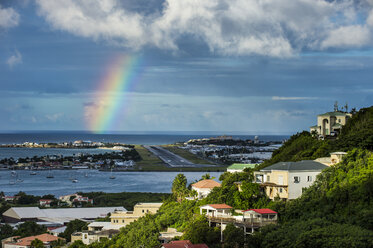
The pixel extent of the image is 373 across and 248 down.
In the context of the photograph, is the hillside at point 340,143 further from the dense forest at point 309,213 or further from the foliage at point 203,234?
the foliage at point 203,234

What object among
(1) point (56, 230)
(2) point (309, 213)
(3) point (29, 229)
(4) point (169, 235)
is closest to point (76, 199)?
(1) point (56, 230)

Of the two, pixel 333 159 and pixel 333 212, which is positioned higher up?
pixel 333 159

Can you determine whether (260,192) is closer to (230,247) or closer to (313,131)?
(230,247)

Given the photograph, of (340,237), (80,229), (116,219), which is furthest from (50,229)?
(340,237)

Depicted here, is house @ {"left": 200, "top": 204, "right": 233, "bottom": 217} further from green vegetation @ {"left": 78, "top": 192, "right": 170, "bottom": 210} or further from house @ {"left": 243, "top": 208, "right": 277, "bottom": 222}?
green vegetation @ {"left": 78, "top": 192, "right": 170, "bottom": 210}

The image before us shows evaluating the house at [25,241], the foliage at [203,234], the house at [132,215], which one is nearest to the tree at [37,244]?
the house at [25,241]

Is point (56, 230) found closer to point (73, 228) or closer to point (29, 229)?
point (73, 228)
